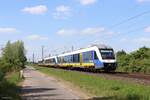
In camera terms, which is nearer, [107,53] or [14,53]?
[107,53]

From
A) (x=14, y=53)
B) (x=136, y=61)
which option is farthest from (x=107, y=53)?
(x=14, y=53)

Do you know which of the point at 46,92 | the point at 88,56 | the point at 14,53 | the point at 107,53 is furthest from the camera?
the point at 14,53

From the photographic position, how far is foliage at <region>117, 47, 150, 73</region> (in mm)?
55938

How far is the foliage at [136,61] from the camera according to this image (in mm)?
55938

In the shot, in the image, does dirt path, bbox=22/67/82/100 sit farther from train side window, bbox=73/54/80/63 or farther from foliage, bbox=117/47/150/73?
train side window, bbox=73/54/80/63

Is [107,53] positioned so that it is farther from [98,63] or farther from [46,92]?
[46,92]

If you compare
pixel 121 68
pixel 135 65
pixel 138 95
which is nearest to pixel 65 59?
pixel 121 68

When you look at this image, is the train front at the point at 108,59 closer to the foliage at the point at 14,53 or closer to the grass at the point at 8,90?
the grass at the point at 8,90

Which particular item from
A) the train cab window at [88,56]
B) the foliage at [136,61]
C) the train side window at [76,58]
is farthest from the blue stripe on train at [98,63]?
the train side window at [76,58]

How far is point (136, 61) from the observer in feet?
197

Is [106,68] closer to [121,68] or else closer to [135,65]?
[135,65]

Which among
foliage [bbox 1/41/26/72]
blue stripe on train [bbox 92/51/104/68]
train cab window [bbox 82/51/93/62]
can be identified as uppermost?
foliage [bbox 1/41/26/72]

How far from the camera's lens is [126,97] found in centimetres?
1858

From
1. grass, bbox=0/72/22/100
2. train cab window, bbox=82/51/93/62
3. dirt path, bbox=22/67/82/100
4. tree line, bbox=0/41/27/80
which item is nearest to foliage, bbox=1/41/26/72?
tree line, bbox=0/41/27/80
